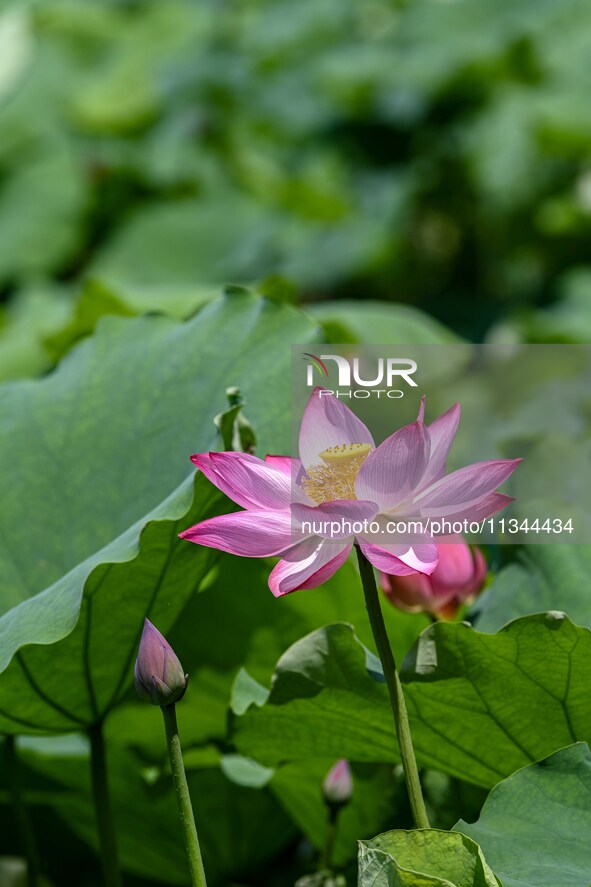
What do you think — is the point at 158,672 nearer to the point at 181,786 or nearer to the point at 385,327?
the point at 181,786

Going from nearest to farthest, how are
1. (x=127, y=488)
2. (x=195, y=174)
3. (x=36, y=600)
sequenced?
(x=36, y=600)
(x=127, y=488)
(x=195, y=174)

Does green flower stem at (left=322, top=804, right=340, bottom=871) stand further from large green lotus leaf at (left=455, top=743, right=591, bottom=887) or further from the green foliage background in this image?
large green lotus leaf at (left=455, top=743, right=591, bottom=887)

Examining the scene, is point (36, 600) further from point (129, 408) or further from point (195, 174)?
point (195, 174)

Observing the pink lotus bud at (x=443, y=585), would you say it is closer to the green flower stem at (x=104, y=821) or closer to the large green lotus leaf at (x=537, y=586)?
the large green lotus leaf at (x=537, y=586)

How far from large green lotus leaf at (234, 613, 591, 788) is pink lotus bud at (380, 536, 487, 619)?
3.5 inches

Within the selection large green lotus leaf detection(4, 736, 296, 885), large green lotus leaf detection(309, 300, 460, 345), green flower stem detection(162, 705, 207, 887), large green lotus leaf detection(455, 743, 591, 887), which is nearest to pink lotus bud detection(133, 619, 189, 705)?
green flower stem detection(162, 705, 207, 887)

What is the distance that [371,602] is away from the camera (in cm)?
41

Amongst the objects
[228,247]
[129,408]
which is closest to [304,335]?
[129,408]

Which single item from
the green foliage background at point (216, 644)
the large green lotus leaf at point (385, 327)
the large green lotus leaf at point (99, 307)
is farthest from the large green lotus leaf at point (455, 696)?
the large green lotus leaf at point (385, 327)

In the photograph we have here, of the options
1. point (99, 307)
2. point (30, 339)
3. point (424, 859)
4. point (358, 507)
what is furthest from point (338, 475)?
point (30, 339)

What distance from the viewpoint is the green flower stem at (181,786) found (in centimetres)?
42

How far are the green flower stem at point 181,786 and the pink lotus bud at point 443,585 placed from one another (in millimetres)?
204

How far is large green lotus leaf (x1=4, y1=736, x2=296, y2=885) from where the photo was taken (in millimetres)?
689

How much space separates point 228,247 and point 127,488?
2.03 meters
